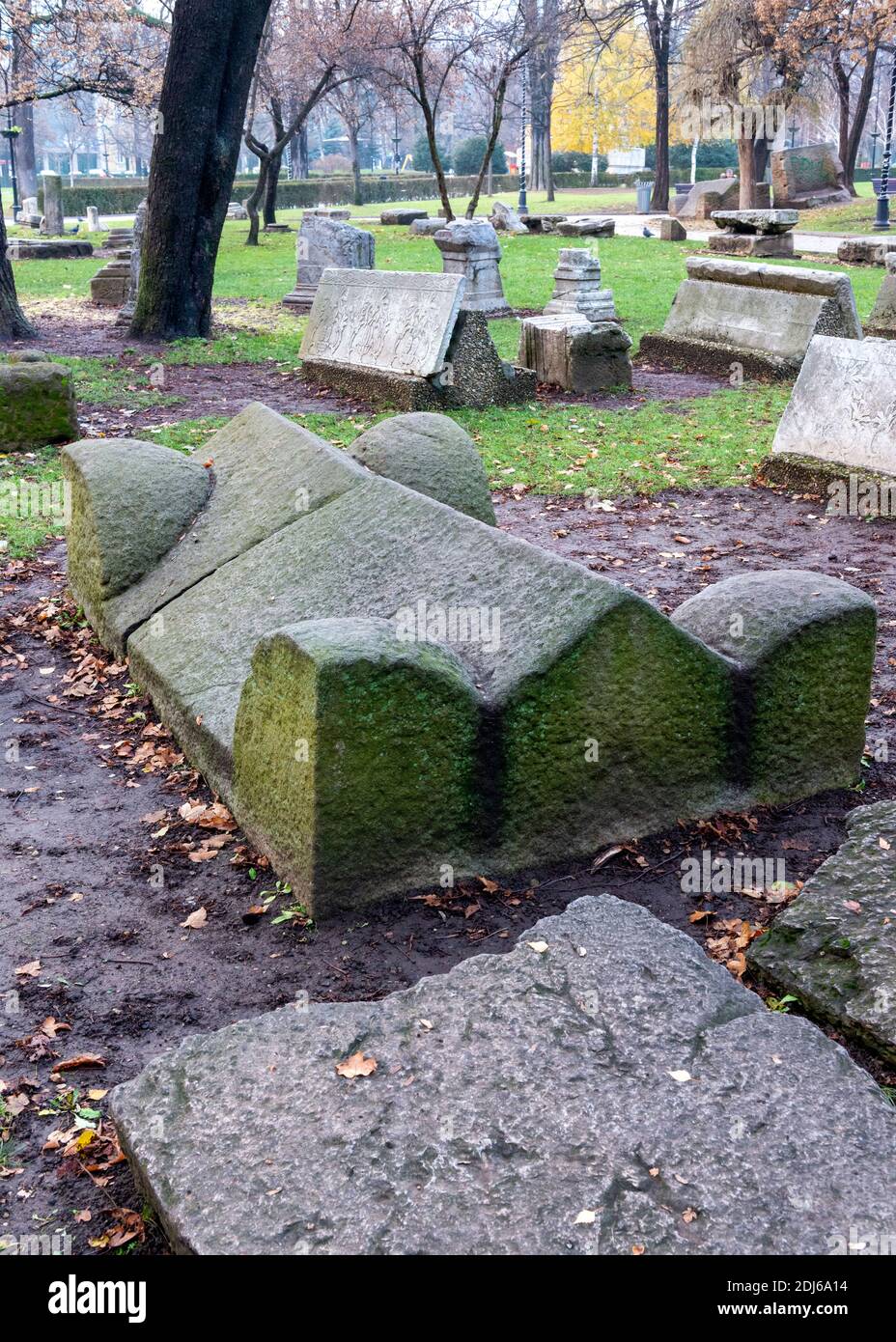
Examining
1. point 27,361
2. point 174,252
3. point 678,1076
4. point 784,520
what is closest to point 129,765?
point 678,1076

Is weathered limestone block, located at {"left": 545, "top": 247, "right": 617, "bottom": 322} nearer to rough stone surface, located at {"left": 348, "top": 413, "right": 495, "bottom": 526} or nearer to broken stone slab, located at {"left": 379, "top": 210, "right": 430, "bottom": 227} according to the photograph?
rough stone surface, located at {"left": 348, "top": 413, "right": 495, "bottom": 526}

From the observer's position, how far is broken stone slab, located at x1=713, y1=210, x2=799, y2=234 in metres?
21.1

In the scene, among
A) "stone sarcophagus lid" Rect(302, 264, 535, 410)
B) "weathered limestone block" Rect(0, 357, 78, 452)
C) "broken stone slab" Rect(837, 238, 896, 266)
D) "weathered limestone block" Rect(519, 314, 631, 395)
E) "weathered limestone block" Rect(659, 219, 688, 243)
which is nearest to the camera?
"weathered limestone block" Rect(0, 357, 78, 452)

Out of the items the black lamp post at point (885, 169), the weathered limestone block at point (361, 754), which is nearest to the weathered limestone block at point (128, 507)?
the weathered limestone block at point (361, 754)

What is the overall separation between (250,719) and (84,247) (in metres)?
26.0

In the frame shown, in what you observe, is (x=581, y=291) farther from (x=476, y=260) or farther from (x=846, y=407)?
(x=846, y=407)

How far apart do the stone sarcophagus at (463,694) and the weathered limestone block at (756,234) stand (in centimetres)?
1870

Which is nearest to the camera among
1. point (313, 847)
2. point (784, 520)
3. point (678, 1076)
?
point (678, 1076)

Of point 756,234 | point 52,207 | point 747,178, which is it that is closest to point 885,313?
point 756,234

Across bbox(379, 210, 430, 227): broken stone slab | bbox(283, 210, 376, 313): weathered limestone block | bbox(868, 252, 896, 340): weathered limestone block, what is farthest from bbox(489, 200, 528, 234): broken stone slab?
bbox(868, 252, 896, 340): weathered limestone block

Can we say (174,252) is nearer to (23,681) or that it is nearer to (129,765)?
(23,681)

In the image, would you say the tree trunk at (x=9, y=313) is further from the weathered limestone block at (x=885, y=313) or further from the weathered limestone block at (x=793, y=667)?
the weathered limestone block at (x=793, y=667)

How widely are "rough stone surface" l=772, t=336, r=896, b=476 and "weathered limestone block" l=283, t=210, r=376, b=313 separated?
970cm
